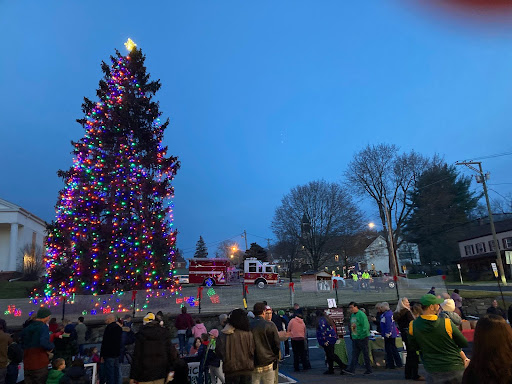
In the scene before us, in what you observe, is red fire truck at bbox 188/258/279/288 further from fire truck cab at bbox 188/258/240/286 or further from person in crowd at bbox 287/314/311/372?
person in crowd at bbox 287/314/311/372

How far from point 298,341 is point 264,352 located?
16.5ft

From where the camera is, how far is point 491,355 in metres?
2.62

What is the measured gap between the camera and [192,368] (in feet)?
24.0

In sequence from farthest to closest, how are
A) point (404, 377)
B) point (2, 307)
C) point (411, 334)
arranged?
point (2, 307) < point (404, 377) < point (411, 334)

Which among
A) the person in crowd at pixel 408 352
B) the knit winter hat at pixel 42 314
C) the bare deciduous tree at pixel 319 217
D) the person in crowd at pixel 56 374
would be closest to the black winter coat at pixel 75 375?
the person in crowd at pixel 56 374

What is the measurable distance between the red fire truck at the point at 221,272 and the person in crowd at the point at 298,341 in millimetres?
23655

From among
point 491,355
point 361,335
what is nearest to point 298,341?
point 361,335

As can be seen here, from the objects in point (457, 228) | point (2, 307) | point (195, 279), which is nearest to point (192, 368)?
point (2, 307)

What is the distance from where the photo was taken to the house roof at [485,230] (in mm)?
43491

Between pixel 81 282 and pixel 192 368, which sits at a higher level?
pixel 81 282

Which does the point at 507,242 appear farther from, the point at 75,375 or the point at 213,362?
the point at 75,375

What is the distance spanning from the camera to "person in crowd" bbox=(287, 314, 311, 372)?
944 cm

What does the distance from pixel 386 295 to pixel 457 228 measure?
3313cm

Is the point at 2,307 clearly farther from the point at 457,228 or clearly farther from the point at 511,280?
the point at 457,228
